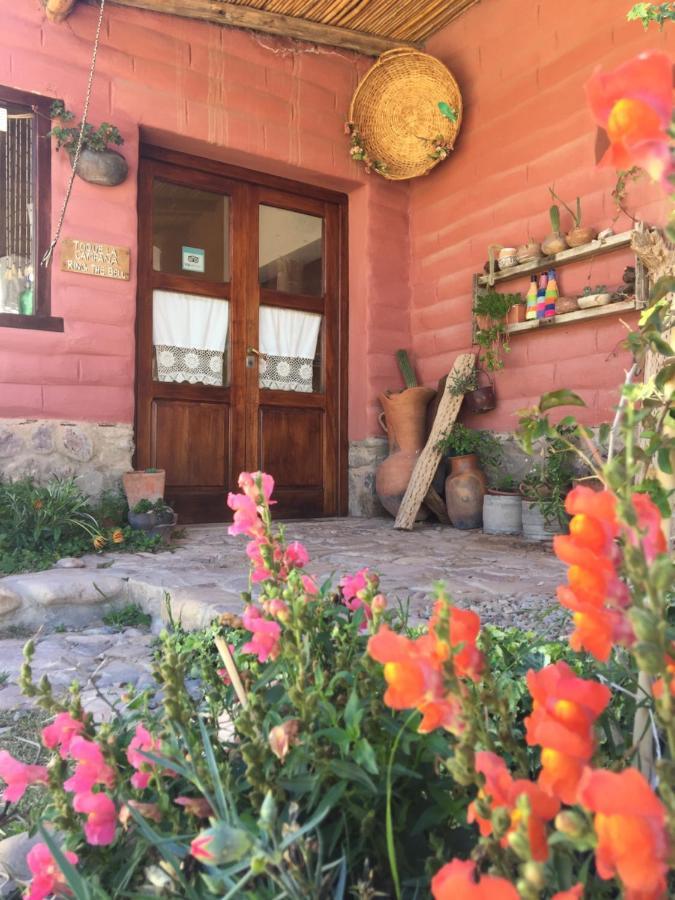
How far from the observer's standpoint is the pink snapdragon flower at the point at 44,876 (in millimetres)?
558

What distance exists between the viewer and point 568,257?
3.99 meters

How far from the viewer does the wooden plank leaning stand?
14.7ft

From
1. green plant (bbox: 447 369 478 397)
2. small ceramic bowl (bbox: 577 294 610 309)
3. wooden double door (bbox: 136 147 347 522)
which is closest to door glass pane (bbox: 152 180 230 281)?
wooden double door (bbox: 136 147 347 522)

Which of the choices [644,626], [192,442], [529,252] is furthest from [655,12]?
[192,442]

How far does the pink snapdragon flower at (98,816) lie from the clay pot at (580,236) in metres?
4.02

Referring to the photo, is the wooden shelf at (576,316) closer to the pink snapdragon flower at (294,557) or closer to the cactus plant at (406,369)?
the cactus plant at (406,369)

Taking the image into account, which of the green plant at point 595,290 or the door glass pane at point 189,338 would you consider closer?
the green plant at point 595,290

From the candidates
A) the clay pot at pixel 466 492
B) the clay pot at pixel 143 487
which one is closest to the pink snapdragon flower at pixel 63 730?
the clay pot at pixel 143 487

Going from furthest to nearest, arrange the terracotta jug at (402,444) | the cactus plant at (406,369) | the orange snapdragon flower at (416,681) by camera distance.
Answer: the cactus plant at (406,369), the terracotta jug at (402,444), the orange snapdragon flower at (416,681)

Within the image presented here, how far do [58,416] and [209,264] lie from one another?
1.58m

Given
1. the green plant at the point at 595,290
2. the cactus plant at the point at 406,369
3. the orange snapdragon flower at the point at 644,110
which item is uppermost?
the green plant at the point at 595,290

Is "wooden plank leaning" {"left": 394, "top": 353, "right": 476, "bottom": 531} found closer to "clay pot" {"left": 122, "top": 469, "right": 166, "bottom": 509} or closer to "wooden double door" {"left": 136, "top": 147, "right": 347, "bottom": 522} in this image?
"wooden double door" {"left": 136, "top": 147, "right": 347, "bottom": 522}

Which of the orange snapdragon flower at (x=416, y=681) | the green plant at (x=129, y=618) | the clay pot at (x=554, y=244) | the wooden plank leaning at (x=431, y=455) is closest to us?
the orange snapdragon flower at (x=416, y=681)

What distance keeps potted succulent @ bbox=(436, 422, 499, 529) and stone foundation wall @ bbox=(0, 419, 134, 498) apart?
2.10 meters
